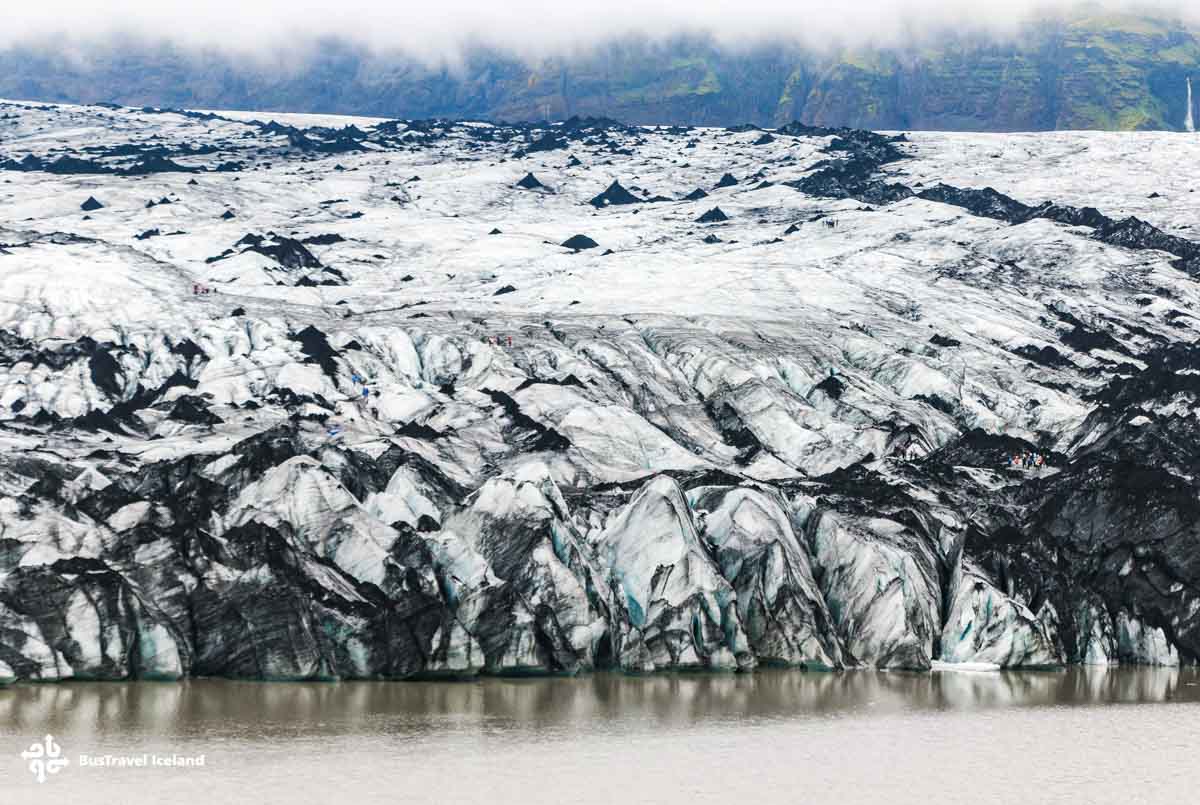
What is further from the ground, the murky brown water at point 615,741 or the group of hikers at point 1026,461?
the group of hikers at point 1026,461

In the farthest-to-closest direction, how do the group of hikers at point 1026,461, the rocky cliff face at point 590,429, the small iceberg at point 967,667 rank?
the group of hikers at point 1026,461 < the small iceberg at point 967,667 < the rocky cliff face at point 590,429

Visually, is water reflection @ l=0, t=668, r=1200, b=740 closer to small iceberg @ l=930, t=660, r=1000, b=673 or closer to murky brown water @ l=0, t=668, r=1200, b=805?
murky brown water @ l=0, t=668, r=1200, b=805

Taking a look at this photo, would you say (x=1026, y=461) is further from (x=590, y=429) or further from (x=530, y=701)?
(x=530, y=701)

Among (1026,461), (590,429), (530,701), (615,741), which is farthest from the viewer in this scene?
(1026,461)

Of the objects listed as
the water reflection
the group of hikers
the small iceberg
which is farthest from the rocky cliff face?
the water reflection

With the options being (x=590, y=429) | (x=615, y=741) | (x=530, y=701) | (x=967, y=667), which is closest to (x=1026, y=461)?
(x=967, y=667)

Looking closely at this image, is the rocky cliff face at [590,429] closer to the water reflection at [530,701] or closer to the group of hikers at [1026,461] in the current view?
the group of hikers at [1026,461]

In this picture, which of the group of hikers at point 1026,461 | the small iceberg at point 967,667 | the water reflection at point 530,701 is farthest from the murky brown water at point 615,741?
the group of hikers at point 1026,461
